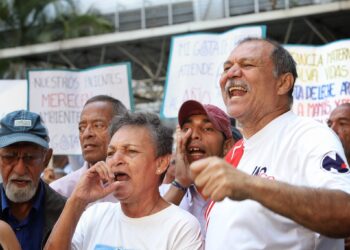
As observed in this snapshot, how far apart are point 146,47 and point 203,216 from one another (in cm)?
1413

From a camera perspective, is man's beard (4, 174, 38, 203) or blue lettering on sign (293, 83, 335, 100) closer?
man's beard (4, 174, 38, 203)

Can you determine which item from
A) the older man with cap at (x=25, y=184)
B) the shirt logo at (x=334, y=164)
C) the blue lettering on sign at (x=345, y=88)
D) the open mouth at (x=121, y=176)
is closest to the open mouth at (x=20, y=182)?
the older man with cap at (x=25, y=184)

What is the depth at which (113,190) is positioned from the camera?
3.05 meters

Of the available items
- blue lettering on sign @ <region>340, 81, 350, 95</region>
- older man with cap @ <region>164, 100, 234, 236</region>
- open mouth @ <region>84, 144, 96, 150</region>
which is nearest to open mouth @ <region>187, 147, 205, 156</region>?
older man with cap @ <region>164, 100, 234, 236</region>

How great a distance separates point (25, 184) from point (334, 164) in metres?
1.77

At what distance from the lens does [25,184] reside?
3582 millimetres

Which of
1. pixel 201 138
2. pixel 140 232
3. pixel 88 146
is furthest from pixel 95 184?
pixel 88 146

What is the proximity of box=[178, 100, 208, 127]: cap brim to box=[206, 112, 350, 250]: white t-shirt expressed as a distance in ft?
2.67

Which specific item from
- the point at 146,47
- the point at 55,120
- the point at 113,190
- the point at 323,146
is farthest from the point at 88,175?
the point at 146,47

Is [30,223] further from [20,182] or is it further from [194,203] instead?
[194,203]

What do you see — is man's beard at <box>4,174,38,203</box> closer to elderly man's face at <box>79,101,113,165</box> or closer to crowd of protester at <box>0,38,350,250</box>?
crowd of protester at <box>0,38,350,250</box>

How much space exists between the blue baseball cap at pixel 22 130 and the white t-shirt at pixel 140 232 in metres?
0.72

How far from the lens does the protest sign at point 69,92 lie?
21.6 feet

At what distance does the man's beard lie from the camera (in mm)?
3555
